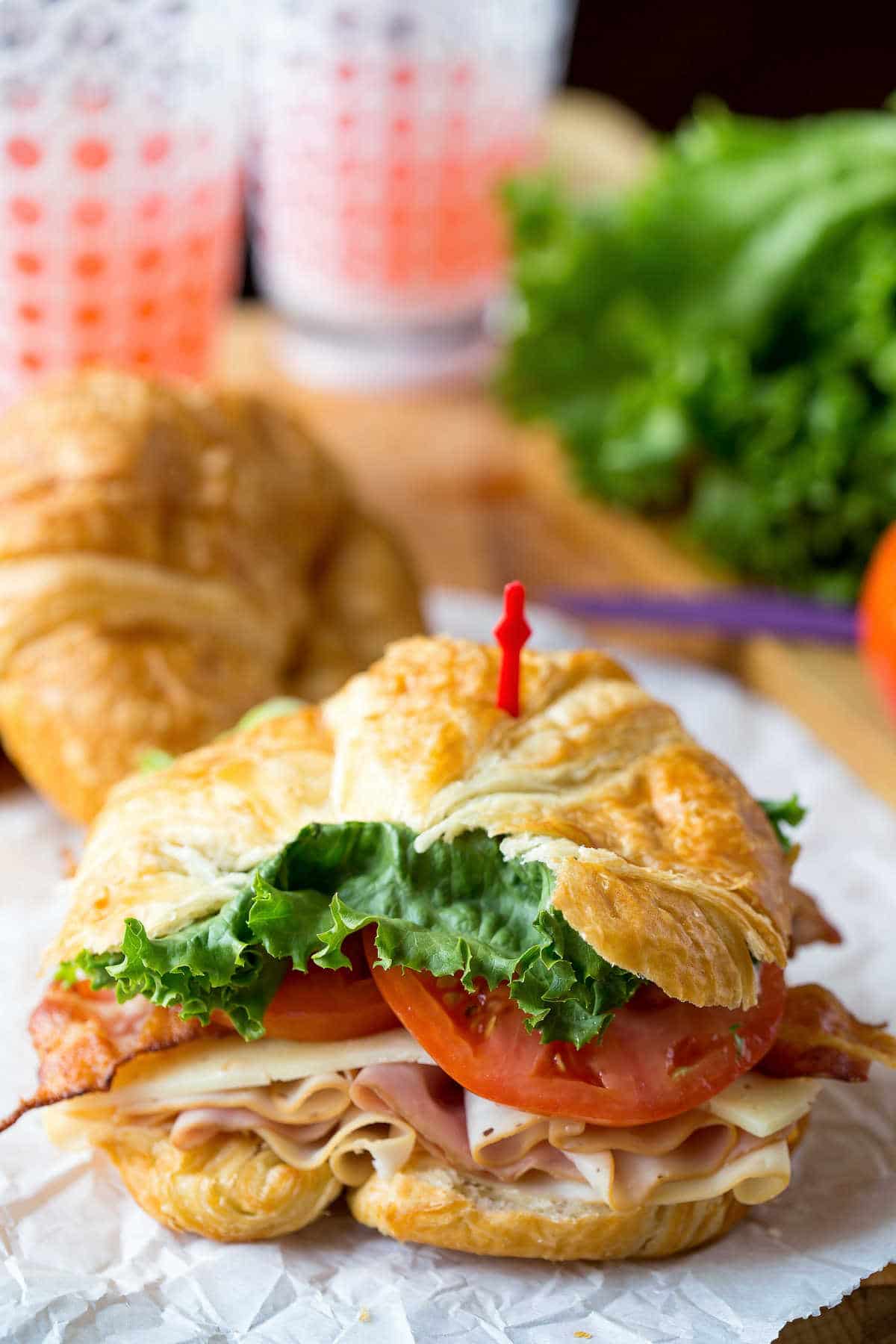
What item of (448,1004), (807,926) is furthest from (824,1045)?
(448,1004)

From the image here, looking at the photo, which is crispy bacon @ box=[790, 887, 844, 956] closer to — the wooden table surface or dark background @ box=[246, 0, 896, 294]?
the wooden table surface

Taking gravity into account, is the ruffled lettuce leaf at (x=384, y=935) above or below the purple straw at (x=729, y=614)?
above

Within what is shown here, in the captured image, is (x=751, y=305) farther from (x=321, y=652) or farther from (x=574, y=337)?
(x=321, y=652)

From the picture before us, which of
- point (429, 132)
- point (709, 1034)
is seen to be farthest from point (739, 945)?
point (429, 132)

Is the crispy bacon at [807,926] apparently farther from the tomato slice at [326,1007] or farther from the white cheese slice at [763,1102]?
the tomato slice at [326,1007]

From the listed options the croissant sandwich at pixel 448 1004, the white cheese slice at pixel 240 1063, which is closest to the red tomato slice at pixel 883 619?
the croissant sandwich at pixel 448 1004

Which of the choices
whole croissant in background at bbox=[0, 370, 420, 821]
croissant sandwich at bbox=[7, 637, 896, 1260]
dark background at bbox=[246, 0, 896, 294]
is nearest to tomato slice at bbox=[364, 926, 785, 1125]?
croissant sandwich at bbox=[7, 637, 896, 1260]
